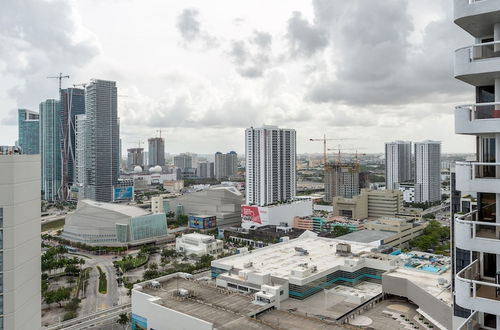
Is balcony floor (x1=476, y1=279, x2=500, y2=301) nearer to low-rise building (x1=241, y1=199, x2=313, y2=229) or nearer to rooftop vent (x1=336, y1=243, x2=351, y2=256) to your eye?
rooftop vent (x1=336, y1=243, x2=351, y2=256)

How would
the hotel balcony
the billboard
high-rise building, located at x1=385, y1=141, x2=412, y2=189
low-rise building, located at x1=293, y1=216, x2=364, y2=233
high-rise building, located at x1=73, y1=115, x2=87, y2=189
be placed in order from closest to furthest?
the hotel balcony, low-rise building, located at x1=293, y1=216, x2=364, y2=233, high-rise building, located at x1=73, y1=115, x2=87, y2=189, the billboard, high-rise building, located at x1=385, y1=141, x2=412, y2=189

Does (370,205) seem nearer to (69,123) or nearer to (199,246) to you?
(199,246)

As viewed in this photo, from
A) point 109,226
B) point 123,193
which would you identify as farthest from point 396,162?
point 109,226

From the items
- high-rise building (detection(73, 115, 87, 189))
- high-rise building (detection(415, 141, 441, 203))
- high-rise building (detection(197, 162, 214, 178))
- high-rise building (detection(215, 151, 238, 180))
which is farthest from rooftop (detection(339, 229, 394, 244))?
high-rise building (detection(197, 162, 214, 178))

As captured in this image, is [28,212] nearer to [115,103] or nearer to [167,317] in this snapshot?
[167,317]

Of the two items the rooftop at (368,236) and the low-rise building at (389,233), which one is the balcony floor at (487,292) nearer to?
the rooftop at (368,236)

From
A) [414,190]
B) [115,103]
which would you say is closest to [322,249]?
[414,190]
